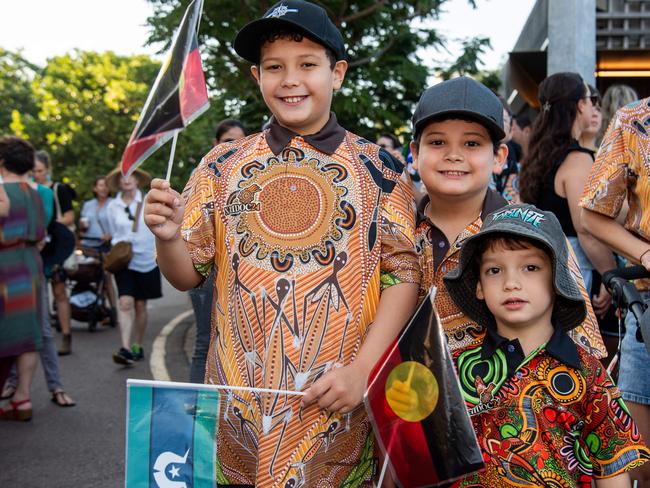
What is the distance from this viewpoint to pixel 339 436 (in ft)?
7.75

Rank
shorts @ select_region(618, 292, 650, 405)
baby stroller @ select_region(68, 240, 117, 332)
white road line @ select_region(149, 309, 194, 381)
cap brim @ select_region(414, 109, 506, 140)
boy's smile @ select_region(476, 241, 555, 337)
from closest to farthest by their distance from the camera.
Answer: boy's smile @ select_region(476, 241, 555, 337) → cap brim @ select_region(414, 109, 506, 140) → shorts @ select_region(618, 292, 650, 405) → white road line @ select_region(149, 309, 194, 381) → baby stroller @ select_region(68, 240, 117, 332)

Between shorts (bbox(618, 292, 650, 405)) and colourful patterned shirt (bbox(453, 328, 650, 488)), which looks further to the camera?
shorts (bbox(618, 292, 650, 405))

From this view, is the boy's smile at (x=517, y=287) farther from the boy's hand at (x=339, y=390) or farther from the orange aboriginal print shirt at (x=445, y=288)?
the boy's hand at (x=339, y=390)

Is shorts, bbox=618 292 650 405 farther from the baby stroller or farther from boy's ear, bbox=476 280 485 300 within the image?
the baby stroller

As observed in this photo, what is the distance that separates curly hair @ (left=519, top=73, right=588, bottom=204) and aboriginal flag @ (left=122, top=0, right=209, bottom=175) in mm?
2443

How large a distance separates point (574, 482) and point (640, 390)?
0.88 m

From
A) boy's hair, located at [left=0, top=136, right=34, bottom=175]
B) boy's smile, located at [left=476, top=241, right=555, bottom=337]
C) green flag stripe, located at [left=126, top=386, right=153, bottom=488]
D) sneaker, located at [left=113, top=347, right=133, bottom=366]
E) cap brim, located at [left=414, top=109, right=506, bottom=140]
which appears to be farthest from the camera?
sneaker, located at [left=113, top=347, right=133, bottom=366]

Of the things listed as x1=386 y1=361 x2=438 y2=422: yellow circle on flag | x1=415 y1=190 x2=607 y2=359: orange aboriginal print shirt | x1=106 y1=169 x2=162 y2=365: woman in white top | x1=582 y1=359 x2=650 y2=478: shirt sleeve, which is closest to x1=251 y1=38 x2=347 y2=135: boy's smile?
x1=415 y1=190 x2=607 y2=359: orange aboriginal print shirt

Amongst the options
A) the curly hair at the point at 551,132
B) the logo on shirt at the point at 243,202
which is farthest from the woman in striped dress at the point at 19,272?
the logo on shirt at the point at 243,202

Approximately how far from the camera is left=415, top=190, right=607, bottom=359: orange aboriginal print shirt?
2582 mm

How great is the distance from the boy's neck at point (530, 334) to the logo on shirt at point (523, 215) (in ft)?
1.08

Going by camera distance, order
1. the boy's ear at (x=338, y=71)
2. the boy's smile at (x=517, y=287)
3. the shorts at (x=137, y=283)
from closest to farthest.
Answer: the boy's smile at (x=517, y=287)
the boy's ear at (x=338, y=71)
the shorts at (x=137, y=283)

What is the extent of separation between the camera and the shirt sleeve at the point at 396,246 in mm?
2473

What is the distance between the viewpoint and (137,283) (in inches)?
336
